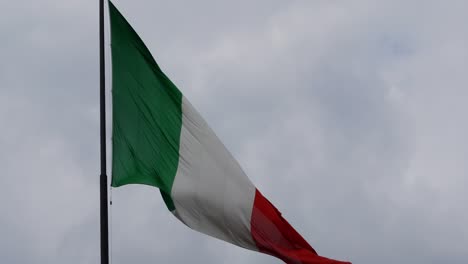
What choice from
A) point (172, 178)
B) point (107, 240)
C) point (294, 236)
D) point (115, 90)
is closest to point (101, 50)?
point (115, 90)

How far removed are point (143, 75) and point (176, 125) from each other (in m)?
1.33

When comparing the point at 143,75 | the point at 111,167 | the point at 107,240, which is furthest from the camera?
the point at 143,75

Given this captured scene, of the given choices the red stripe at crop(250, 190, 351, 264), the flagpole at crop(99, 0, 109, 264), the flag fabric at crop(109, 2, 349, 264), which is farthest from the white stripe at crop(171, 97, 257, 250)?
the flagpole at crop(99, 0, 109, 264)

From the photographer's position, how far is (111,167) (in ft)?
50.4

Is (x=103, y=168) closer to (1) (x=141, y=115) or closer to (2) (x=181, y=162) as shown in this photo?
(1) (x=141, y=115)

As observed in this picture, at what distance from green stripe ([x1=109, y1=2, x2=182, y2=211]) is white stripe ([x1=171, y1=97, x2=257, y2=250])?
0.22 m

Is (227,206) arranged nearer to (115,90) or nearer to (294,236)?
(294,236)

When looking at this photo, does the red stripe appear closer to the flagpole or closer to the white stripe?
the white stripe

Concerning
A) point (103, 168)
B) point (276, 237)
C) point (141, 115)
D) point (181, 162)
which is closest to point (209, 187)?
point (181, 162)

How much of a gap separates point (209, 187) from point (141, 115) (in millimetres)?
2123

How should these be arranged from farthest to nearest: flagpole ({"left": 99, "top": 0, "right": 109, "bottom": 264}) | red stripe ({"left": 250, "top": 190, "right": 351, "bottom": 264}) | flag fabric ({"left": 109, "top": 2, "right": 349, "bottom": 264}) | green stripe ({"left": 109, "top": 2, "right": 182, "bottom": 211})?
red stripe ({"left": 250, "top": 190, "right": 351, "bottom": 264}) < flag fabric ({"left": 109, "top": 2, "right": 349, "bottom": 264}) < green stripe ({"left": 109, "top": 2, "right": 182, "bottom": 211}) < flagpole ({"left": 99, "top": 0, "right": 109, "bottom": 264})

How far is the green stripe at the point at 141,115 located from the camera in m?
15.7

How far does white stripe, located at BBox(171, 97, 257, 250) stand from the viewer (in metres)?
15.9

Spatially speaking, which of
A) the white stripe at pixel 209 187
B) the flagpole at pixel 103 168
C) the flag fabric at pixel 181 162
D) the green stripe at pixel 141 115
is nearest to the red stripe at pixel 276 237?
the flag fabric at pixel 181 162
